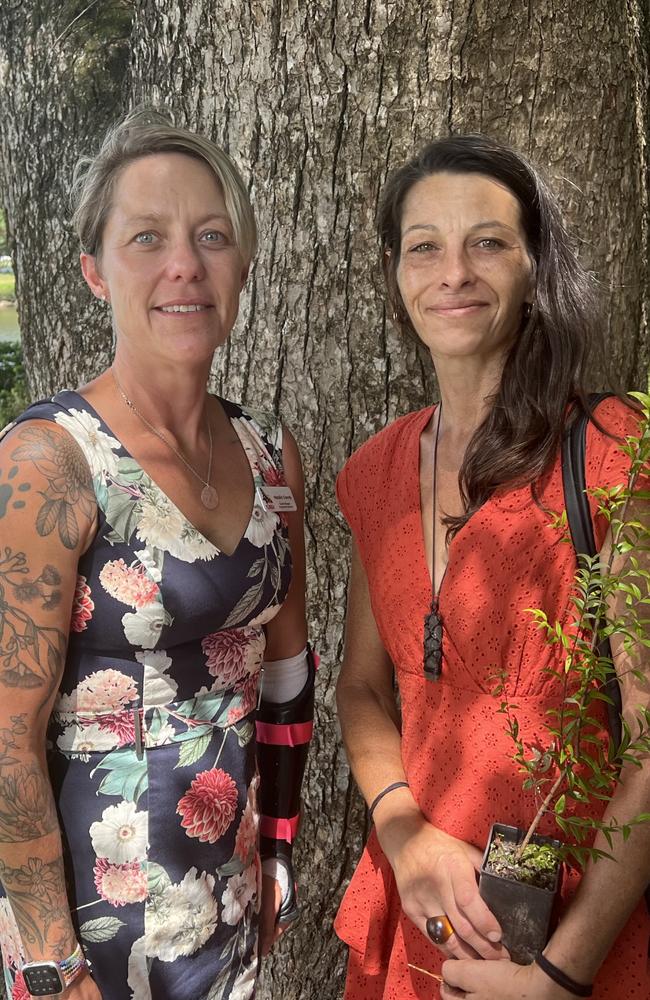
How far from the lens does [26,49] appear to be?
11.4ft

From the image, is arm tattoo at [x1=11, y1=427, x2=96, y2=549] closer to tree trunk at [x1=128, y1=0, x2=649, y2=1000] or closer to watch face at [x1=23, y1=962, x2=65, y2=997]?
watch face at [x1=23, y1=962, x2=65, y2=997]

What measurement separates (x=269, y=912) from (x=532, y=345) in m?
1.39

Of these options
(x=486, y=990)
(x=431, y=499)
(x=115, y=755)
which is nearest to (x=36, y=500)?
(x=115, y=755)

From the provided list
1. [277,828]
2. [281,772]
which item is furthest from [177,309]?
[277,828]

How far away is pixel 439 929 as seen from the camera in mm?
1941

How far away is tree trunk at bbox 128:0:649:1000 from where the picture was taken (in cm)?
272

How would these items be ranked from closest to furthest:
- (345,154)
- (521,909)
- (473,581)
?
(521,909) < (473,581) < (345,154)

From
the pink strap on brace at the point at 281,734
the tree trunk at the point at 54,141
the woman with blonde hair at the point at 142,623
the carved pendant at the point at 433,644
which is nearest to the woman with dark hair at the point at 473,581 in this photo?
the carved pendant at the point at 433,644

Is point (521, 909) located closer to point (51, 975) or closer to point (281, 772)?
point (281, 772)

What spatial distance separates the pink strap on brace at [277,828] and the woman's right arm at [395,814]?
0.72 feet

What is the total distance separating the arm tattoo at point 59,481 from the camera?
183 centimetres

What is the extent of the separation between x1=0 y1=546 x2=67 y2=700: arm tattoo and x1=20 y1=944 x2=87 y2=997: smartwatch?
0.52m

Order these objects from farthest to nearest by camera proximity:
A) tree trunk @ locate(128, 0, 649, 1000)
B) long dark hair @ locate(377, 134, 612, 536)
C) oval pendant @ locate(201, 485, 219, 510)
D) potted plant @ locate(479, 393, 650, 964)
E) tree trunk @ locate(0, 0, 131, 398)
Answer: tree trunk @ locate(0, 0, 131, 398) → tree trunk @ locate(128, 0, 649, 1000) → oval pendant @ locate(201, 485, 219, 510) → long dark hair @ locate(377, 134, 612, 536) → potted plant @ locate(479, 393, 650, 964)

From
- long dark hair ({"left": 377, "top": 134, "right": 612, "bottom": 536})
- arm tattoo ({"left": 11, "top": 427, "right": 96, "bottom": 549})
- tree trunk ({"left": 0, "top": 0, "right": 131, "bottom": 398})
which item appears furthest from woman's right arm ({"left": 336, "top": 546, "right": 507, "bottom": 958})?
tree trunk ({"left": 0, "top": 0, "right": 131, "bottom": 398})
